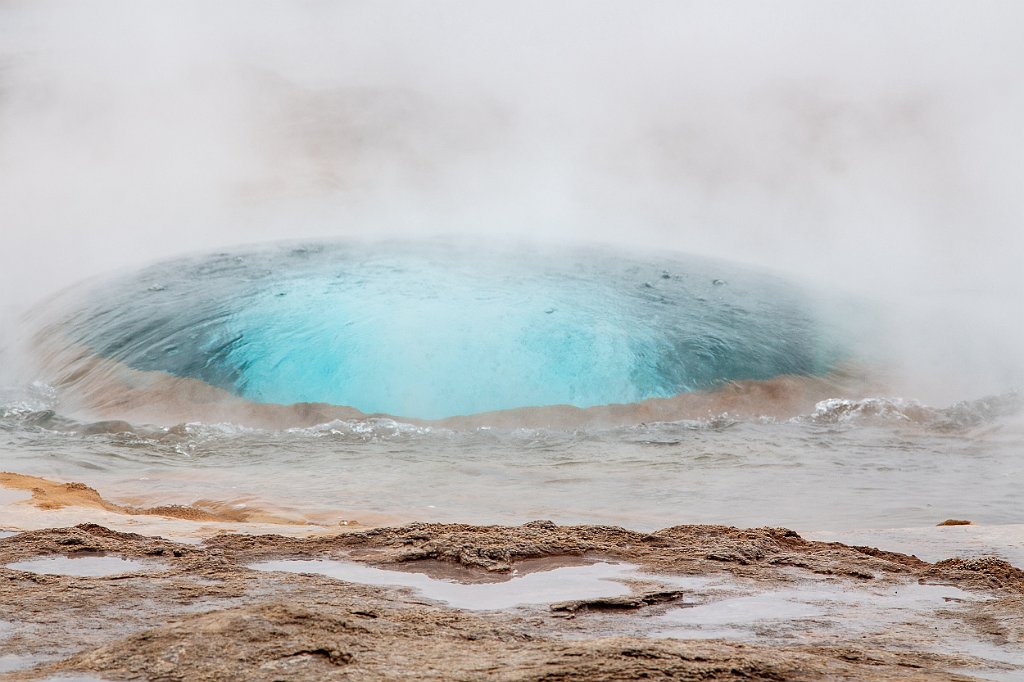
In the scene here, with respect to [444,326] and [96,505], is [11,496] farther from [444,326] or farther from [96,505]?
[444,326]

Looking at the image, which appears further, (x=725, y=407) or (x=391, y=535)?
(x=725, y=407)

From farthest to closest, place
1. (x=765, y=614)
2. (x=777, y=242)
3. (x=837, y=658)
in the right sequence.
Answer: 1. (x=777, y=242)
2. (x=765, y=614)
3. (x=837, y=658)

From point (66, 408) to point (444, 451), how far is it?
2563 millimetres

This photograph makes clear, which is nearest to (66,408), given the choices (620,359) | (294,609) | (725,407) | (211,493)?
(211,493)

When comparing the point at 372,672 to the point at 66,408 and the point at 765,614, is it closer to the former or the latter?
the point at 765,614

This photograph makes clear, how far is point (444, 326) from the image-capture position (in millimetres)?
6914

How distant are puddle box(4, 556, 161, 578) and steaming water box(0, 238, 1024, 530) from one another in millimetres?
1403

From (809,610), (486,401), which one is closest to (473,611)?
(809,610)

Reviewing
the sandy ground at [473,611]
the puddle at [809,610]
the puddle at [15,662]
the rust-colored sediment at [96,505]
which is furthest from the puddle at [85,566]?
the puddle at [809,610]

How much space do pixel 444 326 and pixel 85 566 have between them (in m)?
4.16

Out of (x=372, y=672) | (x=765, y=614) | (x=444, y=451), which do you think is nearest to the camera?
(x=372, y=672)

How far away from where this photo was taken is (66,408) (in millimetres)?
6746

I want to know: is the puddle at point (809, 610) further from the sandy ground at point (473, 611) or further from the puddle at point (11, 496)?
the puddle at point (11, 496)

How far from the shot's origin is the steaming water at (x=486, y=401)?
5027mm
